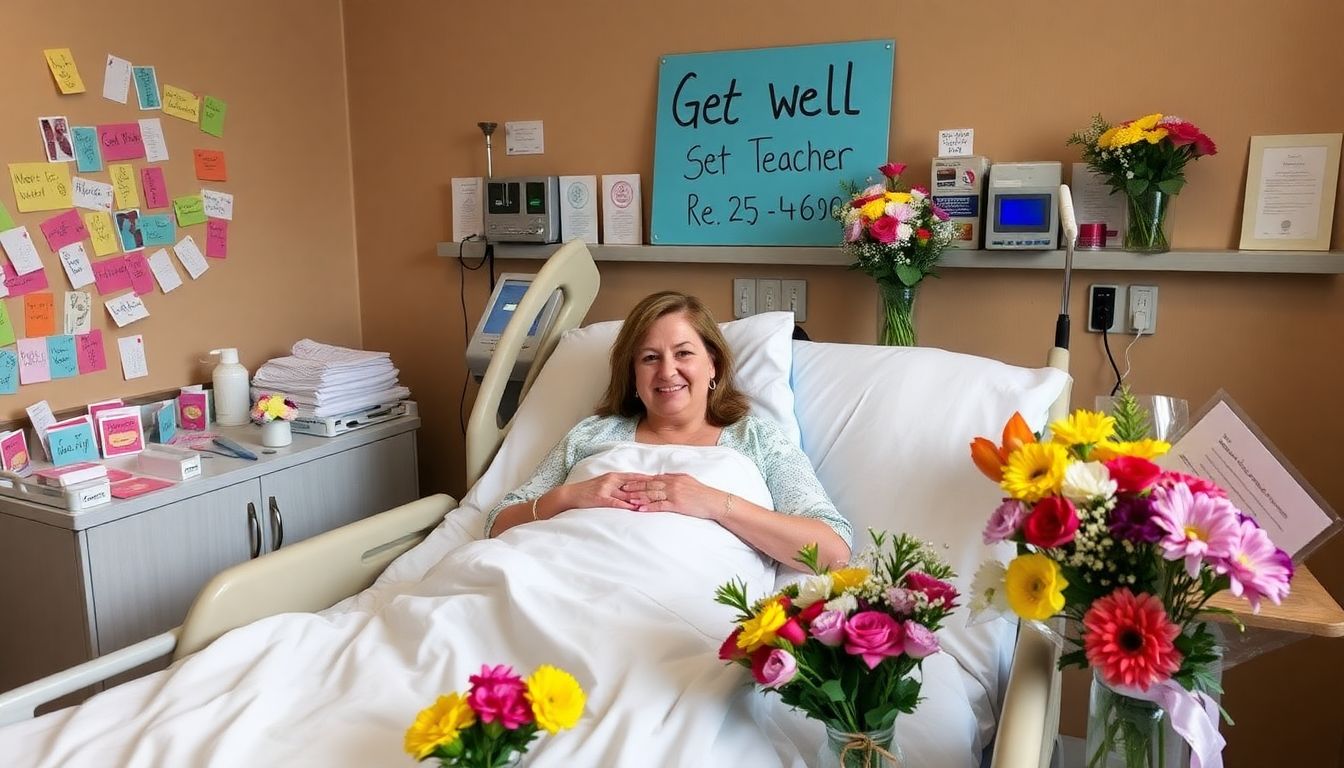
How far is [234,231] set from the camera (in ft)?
9.02

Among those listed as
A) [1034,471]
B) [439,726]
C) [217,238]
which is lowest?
[439,726]

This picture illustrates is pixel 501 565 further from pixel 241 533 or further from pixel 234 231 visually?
pixel 234 231

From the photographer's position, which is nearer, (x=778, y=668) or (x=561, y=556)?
(x=778, y=668)

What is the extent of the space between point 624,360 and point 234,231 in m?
1.34

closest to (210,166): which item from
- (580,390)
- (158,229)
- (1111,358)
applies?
(158,229)

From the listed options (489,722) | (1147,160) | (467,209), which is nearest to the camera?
(489,722)

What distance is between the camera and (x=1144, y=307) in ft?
7.01

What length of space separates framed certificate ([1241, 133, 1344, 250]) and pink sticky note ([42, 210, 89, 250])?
2555 millimetres

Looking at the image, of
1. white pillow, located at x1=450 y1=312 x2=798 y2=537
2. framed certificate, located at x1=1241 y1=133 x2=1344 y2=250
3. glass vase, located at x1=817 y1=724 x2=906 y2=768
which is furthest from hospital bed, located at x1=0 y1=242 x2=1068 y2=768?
framed certificate, located at x1=1241 y1=133 x2=1344 y2=250

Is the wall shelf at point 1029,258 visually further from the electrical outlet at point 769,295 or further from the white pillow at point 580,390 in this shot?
the white pillow at point 580,390

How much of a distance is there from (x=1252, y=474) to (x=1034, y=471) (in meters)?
0.68

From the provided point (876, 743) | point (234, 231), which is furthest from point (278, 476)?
point (876, 743)

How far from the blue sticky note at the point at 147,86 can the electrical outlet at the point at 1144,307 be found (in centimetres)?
234

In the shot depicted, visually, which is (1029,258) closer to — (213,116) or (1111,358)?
(1111,358)
